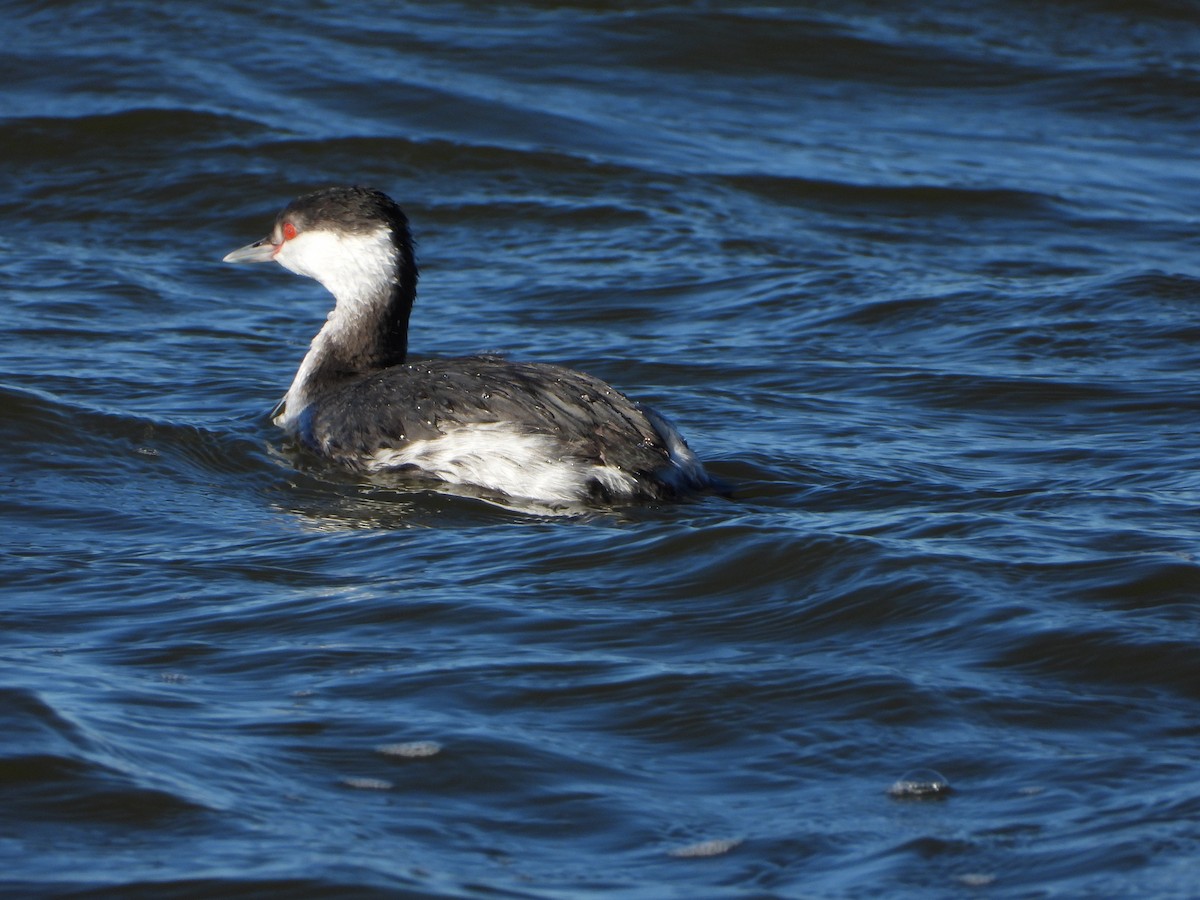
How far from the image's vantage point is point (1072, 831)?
4328mm

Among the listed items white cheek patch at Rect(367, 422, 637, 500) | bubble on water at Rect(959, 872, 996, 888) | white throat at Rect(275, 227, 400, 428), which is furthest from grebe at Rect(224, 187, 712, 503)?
bubble on water at Rect(959, 872, 996, 888)

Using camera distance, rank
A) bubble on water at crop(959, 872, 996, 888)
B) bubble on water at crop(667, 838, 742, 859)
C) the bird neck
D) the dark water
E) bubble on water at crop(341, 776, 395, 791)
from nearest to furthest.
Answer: bubble on water at crop(959, 872, 996, 888) → bubble on water at crop(667, 838, 742, 859) → the dark water → bubble on water at crop(341, 776, 395, 791) → the bird neck

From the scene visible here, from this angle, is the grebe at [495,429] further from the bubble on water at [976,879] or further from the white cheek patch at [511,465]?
the bubble on water at [976,879]

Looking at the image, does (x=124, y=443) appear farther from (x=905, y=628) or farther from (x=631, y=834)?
(x=631, y=834)

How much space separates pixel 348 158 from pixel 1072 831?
9.36m

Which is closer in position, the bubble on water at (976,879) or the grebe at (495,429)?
the bubble on water at (976,879)

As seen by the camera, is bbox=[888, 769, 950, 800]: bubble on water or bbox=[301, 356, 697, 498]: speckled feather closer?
bbox=[888, 769, 950, 800]: bubble on water

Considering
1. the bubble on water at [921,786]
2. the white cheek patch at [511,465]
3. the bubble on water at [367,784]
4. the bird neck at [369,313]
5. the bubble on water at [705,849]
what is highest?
the bird neck at [369,313]

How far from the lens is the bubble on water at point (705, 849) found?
4.29m

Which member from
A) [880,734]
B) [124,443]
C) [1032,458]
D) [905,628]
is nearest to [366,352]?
[124,443]

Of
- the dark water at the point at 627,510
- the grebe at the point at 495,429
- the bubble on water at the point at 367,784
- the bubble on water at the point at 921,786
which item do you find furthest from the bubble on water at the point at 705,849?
the grebe at the point at 495,429

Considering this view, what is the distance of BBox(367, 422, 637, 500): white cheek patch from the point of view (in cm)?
700

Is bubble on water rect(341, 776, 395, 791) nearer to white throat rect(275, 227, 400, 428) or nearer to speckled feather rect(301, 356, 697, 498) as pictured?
speckled feather rect(301, 356, 697, 498)

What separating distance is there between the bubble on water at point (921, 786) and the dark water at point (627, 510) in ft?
0.07
